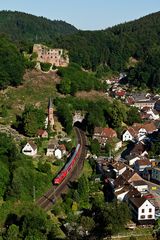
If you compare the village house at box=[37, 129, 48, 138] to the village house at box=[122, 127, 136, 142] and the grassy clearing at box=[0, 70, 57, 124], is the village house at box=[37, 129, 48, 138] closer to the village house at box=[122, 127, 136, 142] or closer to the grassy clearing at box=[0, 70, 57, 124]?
the grassy clearing at box=[0, 70, 57, 124]

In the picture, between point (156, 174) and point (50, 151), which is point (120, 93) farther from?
point (156, 174)

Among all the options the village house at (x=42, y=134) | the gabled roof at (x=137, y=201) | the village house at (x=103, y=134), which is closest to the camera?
the gabled roof at (x=137, y=201)

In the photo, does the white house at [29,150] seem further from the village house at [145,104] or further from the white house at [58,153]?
the village house at [145,104]

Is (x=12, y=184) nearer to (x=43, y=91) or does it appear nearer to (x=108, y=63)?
(x=43, y=91)

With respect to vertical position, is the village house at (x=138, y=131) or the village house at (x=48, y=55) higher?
the village house at (x=48, y=55)

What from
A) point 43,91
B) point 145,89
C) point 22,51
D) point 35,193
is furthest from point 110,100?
point 35,193

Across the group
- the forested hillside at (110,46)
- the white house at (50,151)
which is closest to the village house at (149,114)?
the white house at (50,151)

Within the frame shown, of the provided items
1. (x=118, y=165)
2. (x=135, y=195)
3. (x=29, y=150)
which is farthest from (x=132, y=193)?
(x=29, y=150)

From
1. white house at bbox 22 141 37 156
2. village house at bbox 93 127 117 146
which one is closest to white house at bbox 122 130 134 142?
village house at bbox 93 127 117 146
